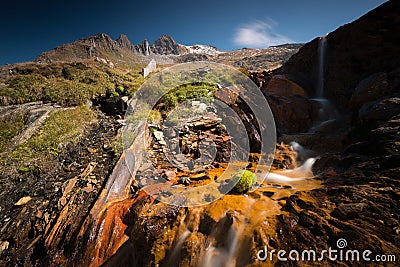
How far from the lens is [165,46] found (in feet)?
421

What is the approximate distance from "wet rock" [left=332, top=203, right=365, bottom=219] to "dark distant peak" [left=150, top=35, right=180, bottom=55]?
13027cm

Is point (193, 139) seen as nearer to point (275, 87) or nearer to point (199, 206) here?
point (199, 206)

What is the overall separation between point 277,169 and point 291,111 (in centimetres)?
549

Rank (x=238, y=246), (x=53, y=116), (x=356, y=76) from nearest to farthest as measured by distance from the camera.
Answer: (x=238, y=246) → (x=53, y=116) → (x=356, y=76)

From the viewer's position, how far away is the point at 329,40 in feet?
50.4

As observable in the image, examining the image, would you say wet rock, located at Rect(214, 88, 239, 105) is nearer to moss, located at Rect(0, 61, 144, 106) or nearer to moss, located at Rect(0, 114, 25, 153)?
moss, located at Rect(0, 61, 144, 106)

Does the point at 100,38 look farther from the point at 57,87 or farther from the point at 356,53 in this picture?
the point at 356,53

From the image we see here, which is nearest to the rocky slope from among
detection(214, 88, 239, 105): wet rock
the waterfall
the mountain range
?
detection(214, 88, 239, 105): wet rock

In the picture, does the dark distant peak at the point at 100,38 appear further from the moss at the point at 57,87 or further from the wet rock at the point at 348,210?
the wet rock at the point at 348,210

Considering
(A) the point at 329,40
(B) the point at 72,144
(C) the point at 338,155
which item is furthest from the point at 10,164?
(A) the point at 329,40

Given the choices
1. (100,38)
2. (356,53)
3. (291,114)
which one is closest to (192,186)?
(291,114)

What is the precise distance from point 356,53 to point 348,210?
1422 centimetres

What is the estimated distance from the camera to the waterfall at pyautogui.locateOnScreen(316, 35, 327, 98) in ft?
50.1

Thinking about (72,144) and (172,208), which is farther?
(72,144)
